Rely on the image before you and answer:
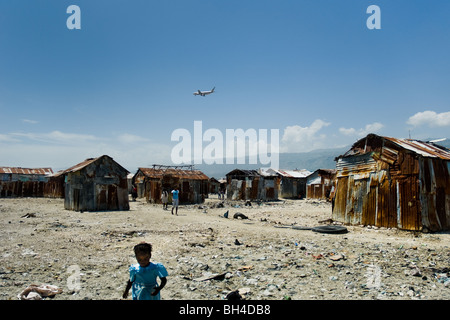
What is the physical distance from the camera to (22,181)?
3906 cm

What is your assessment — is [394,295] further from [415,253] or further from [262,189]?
[262,189]

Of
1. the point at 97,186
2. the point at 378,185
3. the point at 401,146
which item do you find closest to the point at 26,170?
the point at 97,186

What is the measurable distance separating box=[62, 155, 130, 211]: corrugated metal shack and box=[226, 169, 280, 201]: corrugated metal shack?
14.5m

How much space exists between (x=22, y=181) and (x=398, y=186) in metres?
44.1

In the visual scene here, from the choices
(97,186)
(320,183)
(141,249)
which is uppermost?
(97,186)

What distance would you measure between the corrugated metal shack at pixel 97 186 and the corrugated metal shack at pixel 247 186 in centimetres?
1453

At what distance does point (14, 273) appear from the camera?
650 centimetres

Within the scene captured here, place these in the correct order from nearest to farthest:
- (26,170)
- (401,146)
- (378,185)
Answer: (401,146)
(378,185)
(26,170)

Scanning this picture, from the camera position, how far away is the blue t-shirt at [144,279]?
156 inches

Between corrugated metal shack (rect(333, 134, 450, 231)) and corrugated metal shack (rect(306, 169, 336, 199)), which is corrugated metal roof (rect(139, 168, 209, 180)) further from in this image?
corrugated metal shack (rect(333, 134, 450, 231))

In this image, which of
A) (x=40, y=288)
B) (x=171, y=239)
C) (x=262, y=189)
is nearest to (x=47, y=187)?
(x=262, y=189)

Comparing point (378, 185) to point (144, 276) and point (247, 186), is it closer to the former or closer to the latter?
point (144, 276)

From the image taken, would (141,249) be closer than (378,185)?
Yes

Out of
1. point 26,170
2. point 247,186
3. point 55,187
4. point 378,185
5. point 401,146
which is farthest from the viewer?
point 26,170
